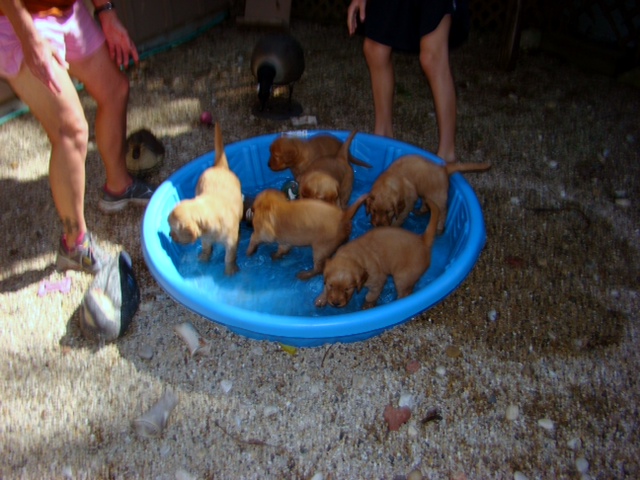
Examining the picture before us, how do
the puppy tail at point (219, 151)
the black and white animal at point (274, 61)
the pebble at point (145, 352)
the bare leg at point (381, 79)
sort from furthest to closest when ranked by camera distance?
the black and white animal at point (274, 61)
the bare leg at point (381, 79)
the puppy tail at point (219, 151)
the pebble at point (145, 352)

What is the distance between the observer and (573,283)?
267cm

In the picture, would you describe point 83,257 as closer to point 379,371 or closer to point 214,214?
point 214,214

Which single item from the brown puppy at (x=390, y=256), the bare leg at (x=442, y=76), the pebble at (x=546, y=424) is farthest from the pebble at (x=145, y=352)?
the bare leg at (x=442, y=76)

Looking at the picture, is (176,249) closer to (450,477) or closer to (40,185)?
(40,185)

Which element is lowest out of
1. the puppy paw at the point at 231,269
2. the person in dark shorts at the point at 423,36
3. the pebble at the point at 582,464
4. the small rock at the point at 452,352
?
the pebble at the point at 582,464

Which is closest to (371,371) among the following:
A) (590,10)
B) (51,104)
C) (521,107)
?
(51,104)

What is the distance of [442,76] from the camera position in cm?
295

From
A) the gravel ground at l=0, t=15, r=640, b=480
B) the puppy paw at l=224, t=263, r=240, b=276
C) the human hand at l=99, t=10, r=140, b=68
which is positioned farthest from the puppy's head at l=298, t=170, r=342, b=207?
the human hand at l=99, t=10, r=140, b=68

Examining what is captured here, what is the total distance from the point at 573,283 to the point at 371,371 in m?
1.17

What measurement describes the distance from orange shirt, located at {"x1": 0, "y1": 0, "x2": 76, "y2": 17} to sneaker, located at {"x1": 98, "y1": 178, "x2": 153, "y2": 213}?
102 cm

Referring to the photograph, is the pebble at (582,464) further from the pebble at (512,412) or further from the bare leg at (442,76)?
the bare leg at (442,76)

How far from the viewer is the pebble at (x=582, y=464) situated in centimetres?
196

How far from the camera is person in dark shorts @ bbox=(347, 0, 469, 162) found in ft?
9.19

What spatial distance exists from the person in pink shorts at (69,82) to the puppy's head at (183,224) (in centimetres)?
54
